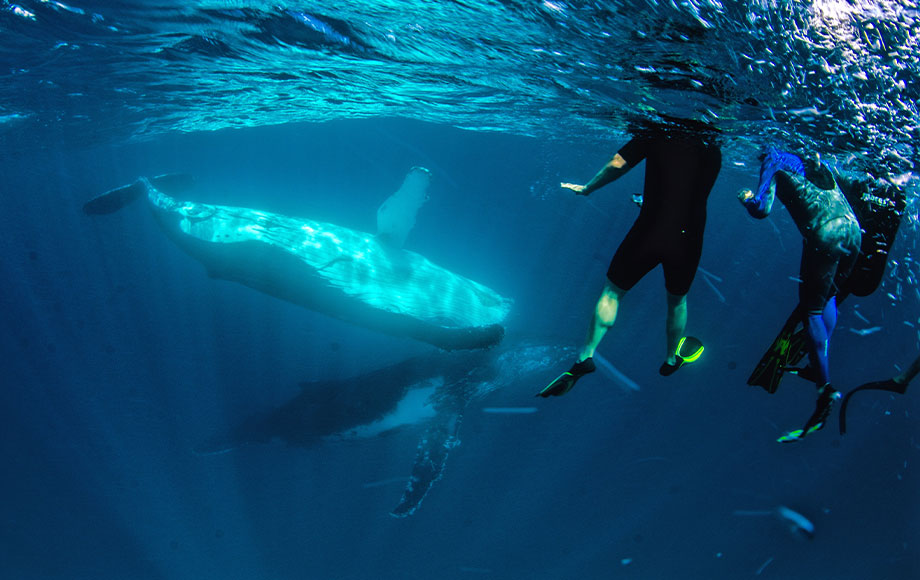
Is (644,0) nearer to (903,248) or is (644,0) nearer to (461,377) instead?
(461,377)

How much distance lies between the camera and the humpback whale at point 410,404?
33.1 feet

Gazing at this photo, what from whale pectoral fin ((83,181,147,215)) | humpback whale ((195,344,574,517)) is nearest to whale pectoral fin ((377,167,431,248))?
humpback whale ((195,344,574,517))

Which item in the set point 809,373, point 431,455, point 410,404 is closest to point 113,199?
point 410,404

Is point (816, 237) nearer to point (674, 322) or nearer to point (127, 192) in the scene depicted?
point (674, 322)

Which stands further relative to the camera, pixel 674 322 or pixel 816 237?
pixel 816 237

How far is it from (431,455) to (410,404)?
129 cm

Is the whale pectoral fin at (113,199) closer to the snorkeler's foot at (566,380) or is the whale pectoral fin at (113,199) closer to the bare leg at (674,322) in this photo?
the snorkeler's foot at (566,380)

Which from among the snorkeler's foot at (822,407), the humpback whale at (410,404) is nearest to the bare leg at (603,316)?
the snorkeler's foot at (822,407)

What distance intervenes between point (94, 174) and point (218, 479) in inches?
1387

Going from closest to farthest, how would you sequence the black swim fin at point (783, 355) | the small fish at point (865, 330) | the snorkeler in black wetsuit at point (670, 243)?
the snorkeler in black wetsuit at point (670, 243) < the black swim fin at point (783, 355) < the small fish at point (865, 330)

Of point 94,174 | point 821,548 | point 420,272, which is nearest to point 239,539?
point 420,272

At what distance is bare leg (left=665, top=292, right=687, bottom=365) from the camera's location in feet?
14.5

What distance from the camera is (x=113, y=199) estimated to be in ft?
39.9

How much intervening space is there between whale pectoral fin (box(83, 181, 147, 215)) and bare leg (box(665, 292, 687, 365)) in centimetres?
1314
